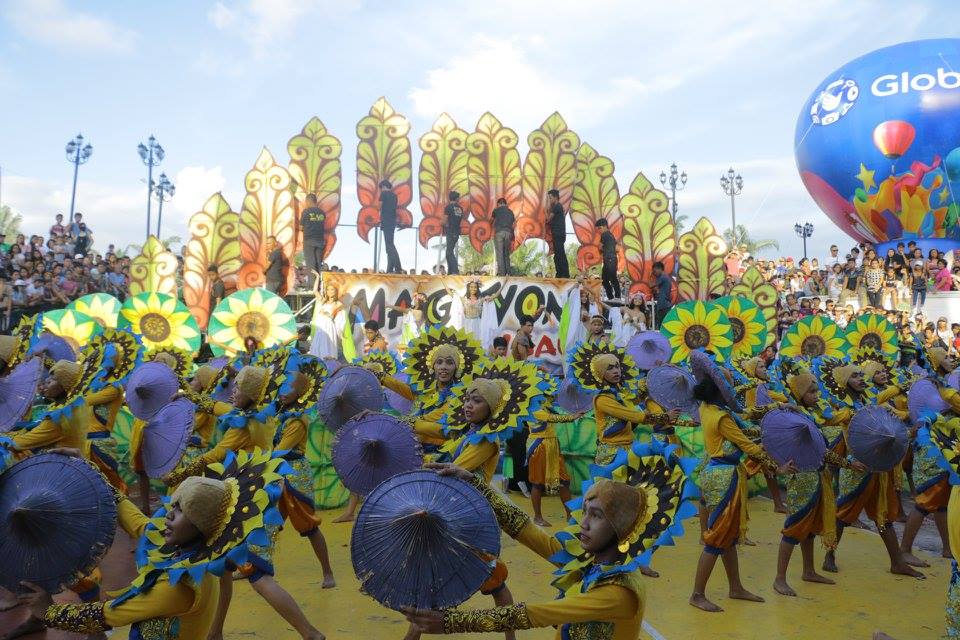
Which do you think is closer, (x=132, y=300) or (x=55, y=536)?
(x=55, y=536)

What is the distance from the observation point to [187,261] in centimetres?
1367

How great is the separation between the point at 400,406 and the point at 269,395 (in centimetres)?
294

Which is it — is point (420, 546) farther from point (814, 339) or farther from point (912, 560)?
point (814, 339)

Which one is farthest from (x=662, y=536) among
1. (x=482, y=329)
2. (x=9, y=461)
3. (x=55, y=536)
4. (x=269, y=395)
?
(x=482, y=329)

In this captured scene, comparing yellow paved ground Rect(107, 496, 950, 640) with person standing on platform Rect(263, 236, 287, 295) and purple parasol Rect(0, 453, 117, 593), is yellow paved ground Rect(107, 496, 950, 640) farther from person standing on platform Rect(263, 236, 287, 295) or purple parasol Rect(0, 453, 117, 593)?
person standing on platform Rect(263, 236, 287, 295)

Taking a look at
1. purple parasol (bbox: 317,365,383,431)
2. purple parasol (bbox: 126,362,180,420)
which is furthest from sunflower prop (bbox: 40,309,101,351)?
purple parasol (bbox: 317,365,383,431)

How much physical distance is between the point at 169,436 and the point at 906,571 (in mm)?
5924

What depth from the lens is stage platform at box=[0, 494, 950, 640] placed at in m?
4.73

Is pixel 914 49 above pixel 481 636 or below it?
above

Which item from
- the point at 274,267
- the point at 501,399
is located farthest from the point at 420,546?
the point at 274,267

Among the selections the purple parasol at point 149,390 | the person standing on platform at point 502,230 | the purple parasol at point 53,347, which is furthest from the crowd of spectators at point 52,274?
the purple parasol at point 149,390

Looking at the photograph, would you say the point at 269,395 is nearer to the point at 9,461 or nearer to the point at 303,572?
the point at 303,572

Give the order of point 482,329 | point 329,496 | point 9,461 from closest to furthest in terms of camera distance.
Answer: point 9,461
point 329,496
point 482,329

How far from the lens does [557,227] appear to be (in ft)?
52.3
